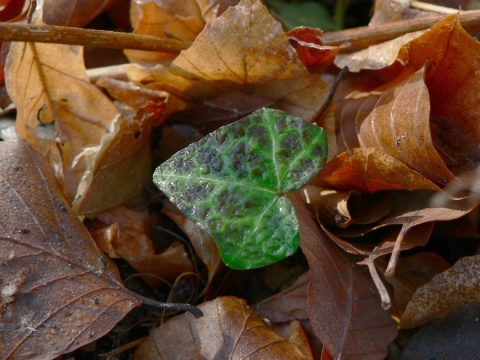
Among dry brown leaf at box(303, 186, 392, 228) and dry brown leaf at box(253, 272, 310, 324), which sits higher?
dry brown leaf at box(303, 186, 392, 228)

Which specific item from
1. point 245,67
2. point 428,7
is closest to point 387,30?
point 428,7

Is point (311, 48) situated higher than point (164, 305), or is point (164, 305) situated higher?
point (311, 48)

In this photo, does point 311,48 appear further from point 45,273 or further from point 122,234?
point 45,273

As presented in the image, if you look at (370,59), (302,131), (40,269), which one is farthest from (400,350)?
(40,269)

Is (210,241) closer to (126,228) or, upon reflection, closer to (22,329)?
(126,228)

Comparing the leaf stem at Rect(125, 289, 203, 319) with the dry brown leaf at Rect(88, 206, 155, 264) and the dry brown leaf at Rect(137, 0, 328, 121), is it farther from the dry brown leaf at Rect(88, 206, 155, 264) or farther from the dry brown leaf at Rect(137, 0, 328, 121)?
the dry brown leaf at Rect(137, 0, 328, 121)

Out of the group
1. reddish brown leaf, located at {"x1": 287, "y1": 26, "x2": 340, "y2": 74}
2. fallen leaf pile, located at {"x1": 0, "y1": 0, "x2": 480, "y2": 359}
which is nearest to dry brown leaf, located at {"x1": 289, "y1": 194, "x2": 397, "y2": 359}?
fallen leaf pile, located at {"x1": 0, "y1": 0, "x2": 480, "y2": 359}

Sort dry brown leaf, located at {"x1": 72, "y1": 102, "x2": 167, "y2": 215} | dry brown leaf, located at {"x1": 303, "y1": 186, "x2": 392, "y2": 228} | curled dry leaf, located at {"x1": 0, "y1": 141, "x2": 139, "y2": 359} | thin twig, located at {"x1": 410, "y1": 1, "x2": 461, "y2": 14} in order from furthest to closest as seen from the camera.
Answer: thin twig, located at {"x1": 410, "y1": 1, "x2": 461, "y2": 14}
dry brown leaf, located at {"x1": 72, "y1": 102, "x2": 167, "y2": 215}
dry brown leaf, located at {"x1": 303, "y1": 186, "x2": 392, "y2": 228}
curled dry leaf, located at {"x1": 0, "y1": 141, "x2": 139, "y2": 359}
